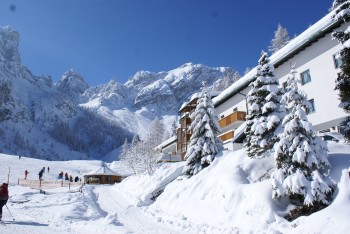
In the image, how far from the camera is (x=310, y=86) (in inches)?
1025

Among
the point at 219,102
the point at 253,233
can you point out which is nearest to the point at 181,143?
the point at 219,102

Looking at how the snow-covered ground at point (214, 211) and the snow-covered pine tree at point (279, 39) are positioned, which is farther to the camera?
the snow-covered pine tree at point (279, 39)

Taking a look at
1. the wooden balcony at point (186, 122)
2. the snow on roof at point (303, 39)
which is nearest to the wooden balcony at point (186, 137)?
the wooden balcony at point (186, 122)

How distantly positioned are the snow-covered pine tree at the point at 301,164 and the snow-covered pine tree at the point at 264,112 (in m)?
3.07

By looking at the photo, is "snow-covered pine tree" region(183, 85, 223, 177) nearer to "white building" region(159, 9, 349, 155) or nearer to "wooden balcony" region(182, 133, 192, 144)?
"white building" region(159, 9, 349, 155)

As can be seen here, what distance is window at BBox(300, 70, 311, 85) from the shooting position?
87.2 feet

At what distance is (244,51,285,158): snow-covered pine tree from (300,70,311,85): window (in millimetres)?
9617

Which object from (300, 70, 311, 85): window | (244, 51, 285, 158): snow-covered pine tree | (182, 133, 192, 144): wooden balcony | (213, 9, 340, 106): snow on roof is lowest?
(244, 51, 285, 158): snow-covered pine tree

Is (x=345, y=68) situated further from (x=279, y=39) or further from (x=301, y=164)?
(x=279, y=39)

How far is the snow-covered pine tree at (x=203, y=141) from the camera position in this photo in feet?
76.5

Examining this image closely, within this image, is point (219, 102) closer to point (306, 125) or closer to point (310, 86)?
point (310, 86)

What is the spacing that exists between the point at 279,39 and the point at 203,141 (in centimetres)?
4422

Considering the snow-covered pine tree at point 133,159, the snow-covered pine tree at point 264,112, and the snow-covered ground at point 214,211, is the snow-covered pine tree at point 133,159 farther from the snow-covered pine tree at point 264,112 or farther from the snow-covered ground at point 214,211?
the snow-covered pine tree at point 264,112

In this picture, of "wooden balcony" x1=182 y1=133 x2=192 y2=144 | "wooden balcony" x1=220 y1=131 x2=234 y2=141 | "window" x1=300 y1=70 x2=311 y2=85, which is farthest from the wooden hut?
"window" x1=300 y1=70 x2=311 y2=85
